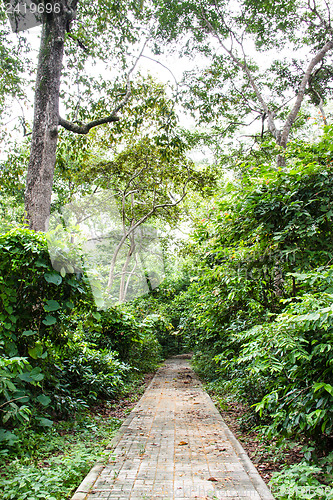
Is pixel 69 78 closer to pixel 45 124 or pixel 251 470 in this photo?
pixel 45 124

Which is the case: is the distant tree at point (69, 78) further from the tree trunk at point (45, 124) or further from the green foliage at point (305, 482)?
the green foliage at point (305, 482)

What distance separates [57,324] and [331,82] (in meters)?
12.6

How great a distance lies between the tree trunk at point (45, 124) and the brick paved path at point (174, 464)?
369 cm

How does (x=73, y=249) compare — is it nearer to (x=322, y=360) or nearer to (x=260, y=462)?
(x=322, y=360)

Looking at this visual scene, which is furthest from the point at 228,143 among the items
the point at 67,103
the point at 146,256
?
the point at 146,256

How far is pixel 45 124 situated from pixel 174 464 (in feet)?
19.0

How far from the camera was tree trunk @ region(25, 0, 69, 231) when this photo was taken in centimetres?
588

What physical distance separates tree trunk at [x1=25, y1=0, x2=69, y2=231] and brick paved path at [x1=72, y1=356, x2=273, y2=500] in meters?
3.69

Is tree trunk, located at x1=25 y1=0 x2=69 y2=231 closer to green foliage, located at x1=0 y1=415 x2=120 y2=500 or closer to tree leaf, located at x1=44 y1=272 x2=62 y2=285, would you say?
tree leaf, located at x1=44 y1=272 x2=62 y2=285

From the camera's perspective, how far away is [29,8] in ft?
23.9

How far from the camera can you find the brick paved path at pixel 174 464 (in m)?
2.85

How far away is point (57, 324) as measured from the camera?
4.29 metres

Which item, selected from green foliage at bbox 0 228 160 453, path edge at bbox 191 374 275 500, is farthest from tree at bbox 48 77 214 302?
path edge at bbox 191 374 275 500

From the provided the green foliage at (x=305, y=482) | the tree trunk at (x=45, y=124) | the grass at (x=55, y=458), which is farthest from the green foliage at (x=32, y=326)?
the green foliage at (x=305, y=482)
